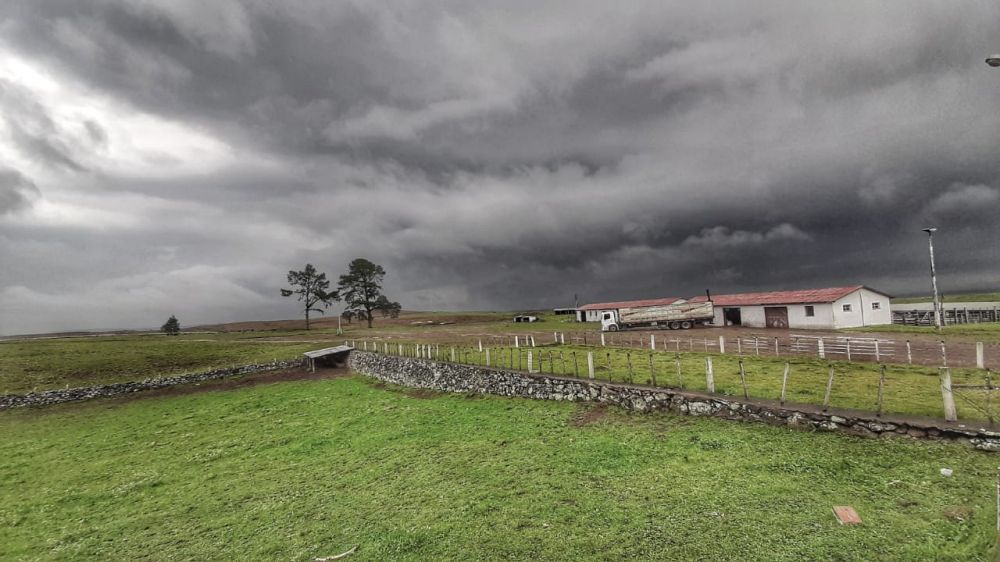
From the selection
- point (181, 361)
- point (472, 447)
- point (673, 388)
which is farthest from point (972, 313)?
point (181, 361)

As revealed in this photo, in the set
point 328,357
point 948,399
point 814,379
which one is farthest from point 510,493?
point 328,357

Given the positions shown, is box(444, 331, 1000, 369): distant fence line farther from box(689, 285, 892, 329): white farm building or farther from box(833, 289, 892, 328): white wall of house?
box(833, 289, 892, 328): white wall of house

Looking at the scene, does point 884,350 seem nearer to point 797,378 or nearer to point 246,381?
point 797,378

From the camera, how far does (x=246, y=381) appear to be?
42.0m

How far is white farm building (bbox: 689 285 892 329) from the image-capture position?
46250mm

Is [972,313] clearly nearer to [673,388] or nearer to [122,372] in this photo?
[673,388]

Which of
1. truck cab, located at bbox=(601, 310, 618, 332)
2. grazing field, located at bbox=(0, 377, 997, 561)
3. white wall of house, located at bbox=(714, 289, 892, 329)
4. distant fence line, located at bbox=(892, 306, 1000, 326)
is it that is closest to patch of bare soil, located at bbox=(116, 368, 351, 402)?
grazing field, located at bbox=(0, 377, 997, 561)

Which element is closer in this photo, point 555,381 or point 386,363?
point 555,381

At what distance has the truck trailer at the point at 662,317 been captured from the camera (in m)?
58.1

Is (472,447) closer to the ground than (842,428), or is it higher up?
closer to the ground

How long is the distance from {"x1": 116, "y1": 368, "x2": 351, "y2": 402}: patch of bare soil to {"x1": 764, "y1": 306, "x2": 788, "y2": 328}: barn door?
51870 millimetres

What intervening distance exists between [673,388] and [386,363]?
28538 mm

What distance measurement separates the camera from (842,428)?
491 inches

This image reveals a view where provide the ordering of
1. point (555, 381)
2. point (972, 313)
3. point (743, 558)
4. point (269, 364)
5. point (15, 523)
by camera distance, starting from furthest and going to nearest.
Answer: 1. point (972, 313)
2. point (269, 364)
3. point (555, 381)
4. point (15, 523)
5. point (743, 558)
